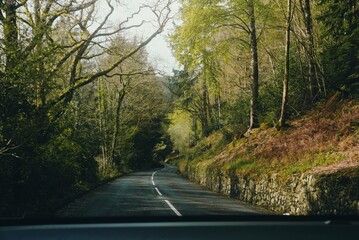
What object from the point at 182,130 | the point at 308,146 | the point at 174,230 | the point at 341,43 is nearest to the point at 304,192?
the point at 308,146

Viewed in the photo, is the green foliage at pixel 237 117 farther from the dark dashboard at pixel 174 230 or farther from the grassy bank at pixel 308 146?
the dark dashboard at pixel 174 230

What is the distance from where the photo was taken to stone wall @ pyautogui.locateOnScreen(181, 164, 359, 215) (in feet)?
28.4

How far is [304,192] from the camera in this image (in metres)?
10.6

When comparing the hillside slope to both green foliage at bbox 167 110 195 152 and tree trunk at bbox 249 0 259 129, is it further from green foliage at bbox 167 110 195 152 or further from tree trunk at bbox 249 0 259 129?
green foliage at bbox 167 110 195 152

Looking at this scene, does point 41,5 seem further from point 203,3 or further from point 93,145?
point 93,145

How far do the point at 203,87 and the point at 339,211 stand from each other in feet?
107

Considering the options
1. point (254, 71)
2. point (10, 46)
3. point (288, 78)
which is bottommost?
point (10, 46)

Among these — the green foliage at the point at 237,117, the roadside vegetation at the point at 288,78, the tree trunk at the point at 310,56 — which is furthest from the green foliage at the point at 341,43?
the green foliage at the point at 237,117

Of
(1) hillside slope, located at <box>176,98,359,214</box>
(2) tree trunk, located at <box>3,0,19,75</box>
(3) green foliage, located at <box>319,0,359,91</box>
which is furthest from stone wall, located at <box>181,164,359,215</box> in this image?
(2) tree trunk, located at <box>3,0,19,75</box>

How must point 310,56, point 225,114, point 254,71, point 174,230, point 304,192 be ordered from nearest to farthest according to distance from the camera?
point 174,230 < point 304,192 < point 310,56 < point 254,71 < point 225,114

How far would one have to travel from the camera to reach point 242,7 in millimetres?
21219

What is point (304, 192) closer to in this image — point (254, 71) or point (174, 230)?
point (174, 230)

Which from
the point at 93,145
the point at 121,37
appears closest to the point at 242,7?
the point at 121,37

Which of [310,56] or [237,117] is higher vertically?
[310,56]
